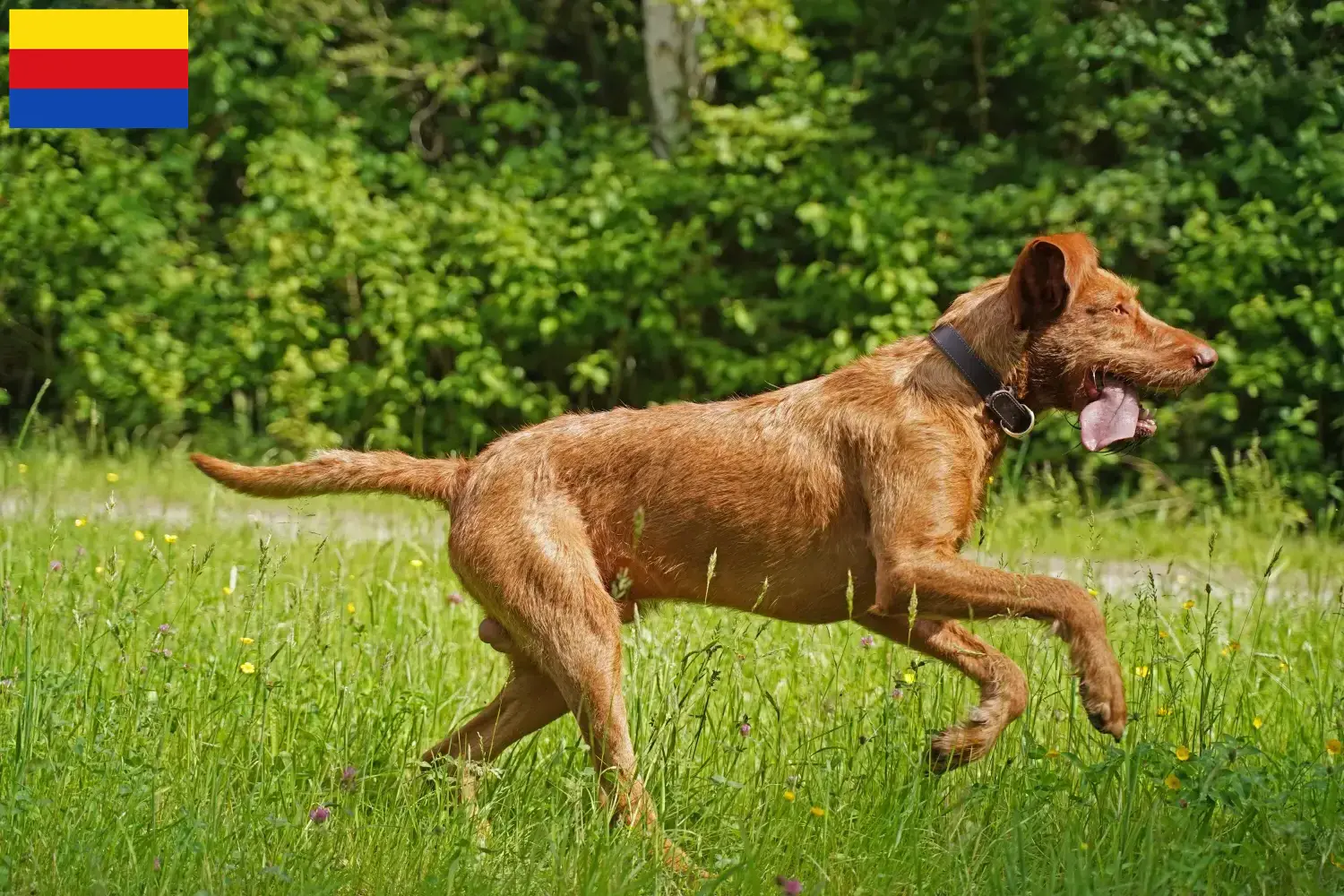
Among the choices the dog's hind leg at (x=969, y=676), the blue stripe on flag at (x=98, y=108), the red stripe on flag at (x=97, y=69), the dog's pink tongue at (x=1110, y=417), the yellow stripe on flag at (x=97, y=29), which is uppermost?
the yellow stripe on flag at (x=97, y=29)

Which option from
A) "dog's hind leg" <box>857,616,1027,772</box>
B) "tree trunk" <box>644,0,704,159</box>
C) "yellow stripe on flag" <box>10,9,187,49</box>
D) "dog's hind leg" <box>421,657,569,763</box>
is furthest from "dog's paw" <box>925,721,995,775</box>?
"yellow stripe on flag" <box>10,9,187,49</box>

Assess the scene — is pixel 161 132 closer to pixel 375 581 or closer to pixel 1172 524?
pixel 375 581

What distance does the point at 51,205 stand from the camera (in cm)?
1073

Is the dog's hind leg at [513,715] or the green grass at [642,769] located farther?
the dog's hind leg at [513,715]

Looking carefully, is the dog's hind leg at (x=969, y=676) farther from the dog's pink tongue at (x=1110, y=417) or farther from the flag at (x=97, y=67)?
the flag at (x=97, y=67)

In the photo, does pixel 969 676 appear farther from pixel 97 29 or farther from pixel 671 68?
pixel 97 29

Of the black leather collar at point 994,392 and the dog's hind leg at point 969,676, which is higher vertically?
the black leather collar at point 994,392

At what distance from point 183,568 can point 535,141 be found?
19.7 ft

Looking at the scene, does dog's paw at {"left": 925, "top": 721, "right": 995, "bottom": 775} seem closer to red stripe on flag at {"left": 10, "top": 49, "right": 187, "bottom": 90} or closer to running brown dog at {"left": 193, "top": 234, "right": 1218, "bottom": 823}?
running brown dog at {"left": 193, "top": 234, "right": 1218, "bottom": 823}

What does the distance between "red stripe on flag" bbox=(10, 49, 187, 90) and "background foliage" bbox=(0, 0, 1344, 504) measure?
0.22 metres

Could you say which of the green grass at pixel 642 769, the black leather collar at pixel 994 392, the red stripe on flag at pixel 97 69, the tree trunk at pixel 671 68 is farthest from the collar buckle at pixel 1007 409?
the red stripe on flag at pixel 97 69

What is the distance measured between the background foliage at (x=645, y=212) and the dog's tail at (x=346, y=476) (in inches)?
198

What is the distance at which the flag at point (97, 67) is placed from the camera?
34.7ft

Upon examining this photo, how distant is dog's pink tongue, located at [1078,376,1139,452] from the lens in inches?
171
